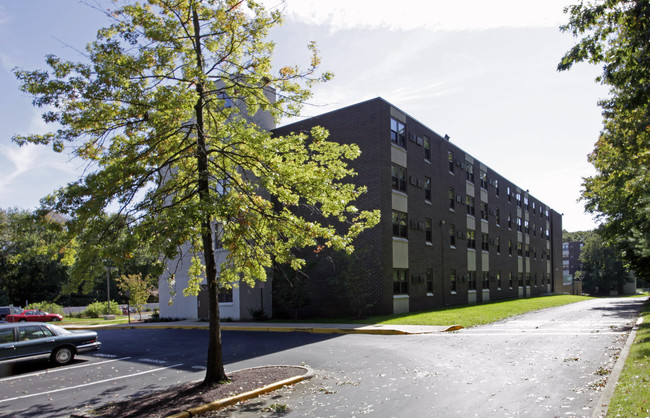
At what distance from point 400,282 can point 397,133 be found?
27.3 feet

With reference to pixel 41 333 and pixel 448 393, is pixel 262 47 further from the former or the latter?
pixel 41 333

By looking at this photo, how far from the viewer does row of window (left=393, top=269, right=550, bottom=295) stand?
25.9 meters

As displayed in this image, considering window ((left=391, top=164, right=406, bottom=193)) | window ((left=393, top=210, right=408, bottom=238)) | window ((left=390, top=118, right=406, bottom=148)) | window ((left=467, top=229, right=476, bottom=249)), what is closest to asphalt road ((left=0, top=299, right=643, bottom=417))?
window ((left=393, top=210, right=408, bottom=238))

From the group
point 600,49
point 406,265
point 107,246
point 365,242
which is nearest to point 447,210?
point 406,265

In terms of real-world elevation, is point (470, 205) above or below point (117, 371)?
above

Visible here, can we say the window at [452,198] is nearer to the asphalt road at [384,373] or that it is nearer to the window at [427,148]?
the window at [427,148]

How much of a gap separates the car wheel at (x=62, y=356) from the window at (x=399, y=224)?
16.3 meters

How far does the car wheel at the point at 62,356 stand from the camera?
558 inches

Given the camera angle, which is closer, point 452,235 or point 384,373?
point 384,373

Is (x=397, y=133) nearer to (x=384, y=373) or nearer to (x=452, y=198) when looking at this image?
(x=452, y=198)

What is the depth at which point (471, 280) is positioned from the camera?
3606cm

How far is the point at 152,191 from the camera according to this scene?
30.8 ft

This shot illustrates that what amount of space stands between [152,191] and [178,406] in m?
4.00

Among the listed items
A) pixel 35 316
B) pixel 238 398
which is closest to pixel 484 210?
pixel 238 398
